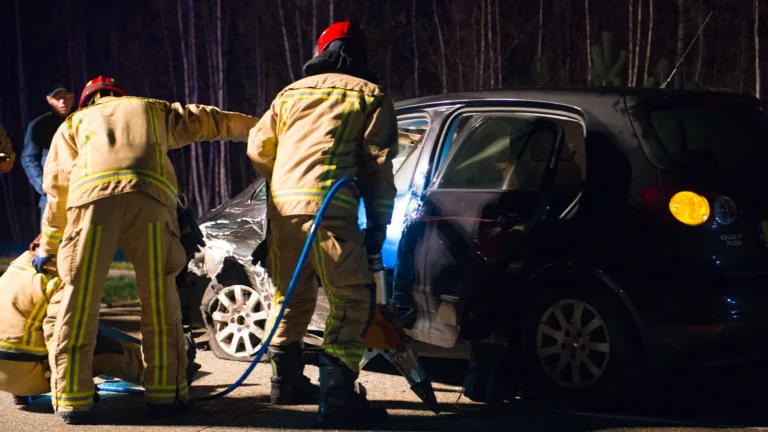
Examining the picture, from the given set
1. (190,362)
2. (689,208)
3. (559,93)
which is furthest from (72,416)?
(689,208)

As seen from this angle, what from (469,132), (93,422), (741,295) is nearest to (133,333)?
(93,422)

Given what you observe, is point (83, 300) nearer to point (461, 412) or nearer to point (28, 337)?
point (28, 337)

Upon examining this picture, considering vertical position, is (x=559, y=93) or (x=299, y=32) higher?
(x=559, y=93)

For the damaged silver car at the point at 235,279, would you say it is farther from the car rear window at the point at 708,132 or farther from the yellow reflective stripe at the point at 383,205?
the car rear window at the point at 708,132

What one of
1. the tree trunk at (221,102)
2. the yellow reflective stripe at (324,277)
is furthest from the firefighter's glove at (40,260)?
the tree trunk at (221,102)

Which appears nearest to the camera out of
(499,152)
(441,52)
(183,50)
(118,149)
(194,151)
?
(118,149)

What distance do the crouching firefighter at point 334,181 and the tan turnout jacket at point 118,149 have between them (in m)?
0.35

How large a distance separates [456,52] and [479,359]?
32.5 feet

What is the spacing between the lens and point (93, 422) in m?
4.62

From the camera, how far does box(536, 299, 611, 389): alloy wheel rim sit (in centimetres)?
465

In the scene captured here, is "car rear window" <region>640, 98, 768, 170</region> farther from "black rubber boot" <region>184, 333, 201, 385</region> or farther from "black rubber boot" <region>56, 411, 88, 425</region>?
"black rubber boot" <region>56, 411, 88, 425</region>

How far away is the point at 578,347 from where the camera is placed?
4711 mm

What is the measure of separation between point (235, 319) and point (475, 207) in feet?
6.27

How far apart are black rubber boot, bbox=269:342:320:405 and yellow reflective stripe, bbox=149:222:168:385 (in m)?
0.57
